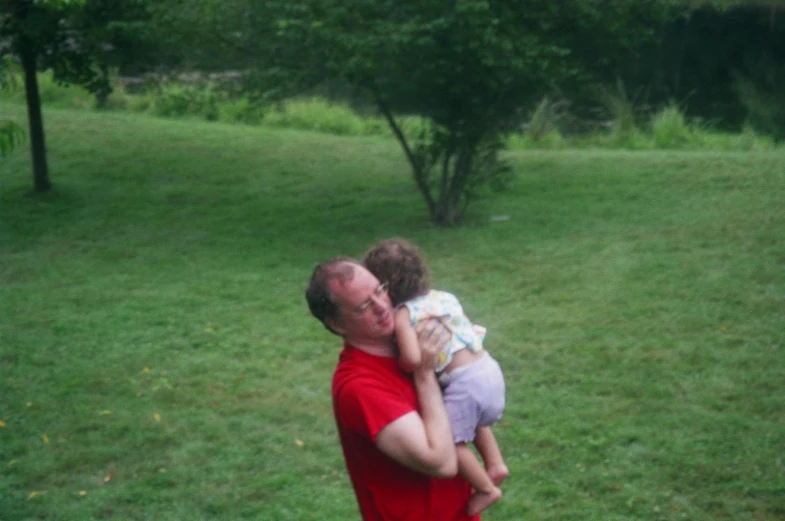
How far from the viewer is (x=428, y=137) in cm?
1166

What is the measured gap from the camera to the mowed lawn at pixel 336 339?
5598 mm

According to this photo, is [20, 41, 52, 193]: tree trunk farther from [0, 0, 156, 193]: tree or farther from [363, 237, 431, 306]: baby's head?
[363, 237, 431, 306]: baby's head

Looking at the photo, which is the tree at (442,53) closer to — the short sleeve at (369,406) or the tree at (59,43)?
the tree at (59,43)

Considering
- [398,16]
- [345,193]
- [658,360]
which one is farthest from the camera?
[345,193]

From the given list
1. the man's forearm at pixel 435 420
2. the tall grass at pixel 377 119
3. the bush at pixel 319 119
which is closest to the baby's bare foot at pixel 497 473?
the man's forearm at pixel 435 420

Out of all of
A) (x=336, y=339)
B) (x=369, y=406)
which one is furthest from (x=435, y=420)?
(x=336, y=339)

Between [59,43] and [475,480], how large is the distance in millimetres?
10699

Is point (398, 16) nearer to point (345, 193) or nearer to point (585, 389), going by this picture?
point (345, 193)

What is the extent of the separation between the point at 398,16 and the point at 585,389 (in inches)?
182

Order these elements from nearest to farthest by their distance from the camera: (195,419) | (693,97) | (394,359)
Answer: (394,359), (195,419), (693,97)

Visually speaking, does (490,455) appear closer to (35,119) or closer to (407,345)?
(407,345)

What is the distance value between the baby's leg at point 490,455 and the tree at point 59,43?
8819mm

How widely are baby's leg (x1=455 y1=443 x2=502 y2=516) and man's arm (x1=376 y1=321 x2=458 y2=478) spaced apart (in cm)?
13

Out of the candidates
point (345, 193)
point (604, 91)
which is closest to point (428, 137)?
point (345, 193)
